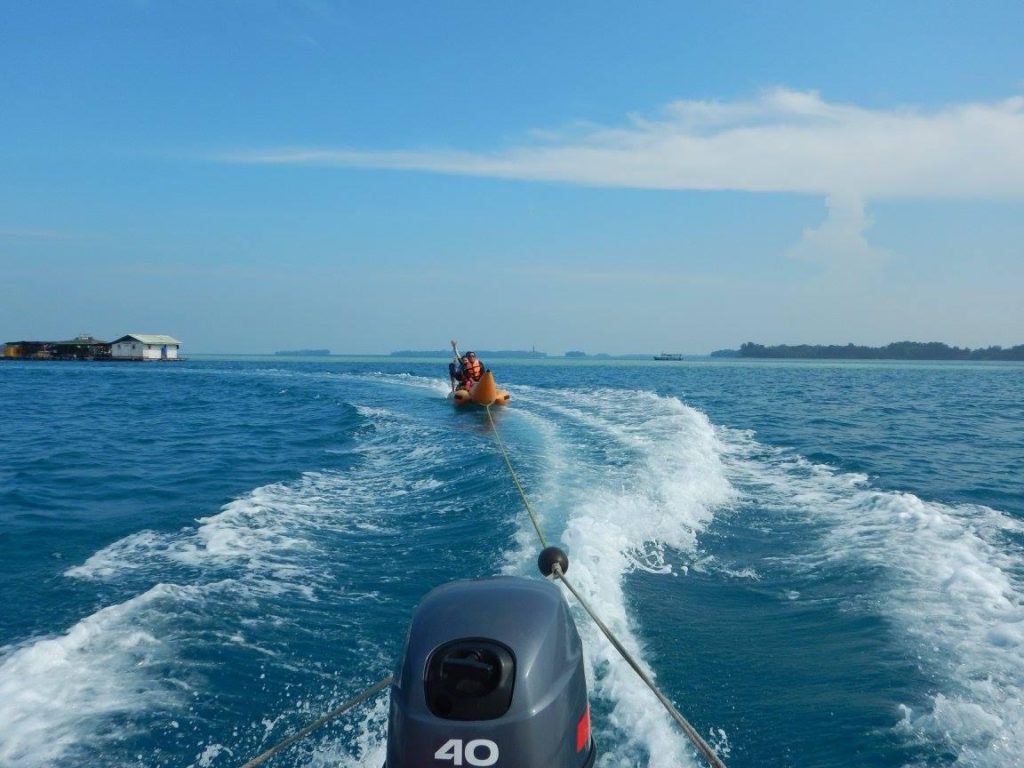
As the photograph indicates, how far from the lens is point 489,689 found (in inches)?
108

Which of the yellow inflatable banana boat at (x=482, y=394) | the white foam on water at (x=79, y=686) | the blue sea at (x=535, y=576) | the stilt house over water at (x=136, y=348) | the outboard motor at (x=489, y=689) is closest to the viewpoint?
the outboard motor at (x=489, y=689)

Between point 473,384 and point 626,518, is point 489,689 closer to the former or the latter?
point 626,518

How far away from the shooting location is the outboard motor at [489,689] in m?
2.67

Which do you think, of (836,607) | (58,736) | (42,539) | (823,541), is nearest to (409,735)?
(58,736)

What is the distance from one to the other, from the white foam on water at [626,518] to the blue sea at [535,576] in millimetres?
32

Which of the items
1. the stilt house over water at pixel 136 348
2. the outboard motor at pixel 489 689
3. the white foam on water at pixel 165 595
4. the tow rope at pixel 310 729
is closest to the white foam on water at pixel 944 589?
the outboard motor at pixel 489 689

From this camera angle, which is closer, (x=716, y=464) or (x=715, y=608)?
(x=715, y=608)

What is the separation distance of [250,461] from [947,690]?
1168 centimetres

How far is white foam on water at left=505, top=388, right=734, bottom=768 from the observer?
4.17 metres

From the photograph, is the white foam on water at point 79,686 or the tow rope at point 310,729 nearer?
the tow rope at point 310,729

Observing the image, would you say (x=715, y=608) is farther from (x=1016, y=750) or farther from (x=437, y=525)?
(x=437, y=525)

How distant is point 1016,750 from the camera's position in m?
3.87

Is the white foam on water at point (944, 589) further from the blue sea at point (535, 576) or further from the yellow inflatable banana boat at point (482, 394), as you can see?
the yellow inflatable banana boat at point (482, 394)

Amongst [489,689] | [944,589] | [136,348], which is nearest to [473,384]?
[944,589]
